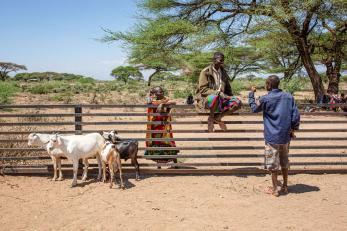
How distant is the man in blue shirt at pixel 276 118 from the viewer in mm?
5508

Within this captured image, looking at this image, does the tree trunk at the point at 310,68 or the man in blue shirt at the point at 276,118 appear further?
the tree trunk at the point at 310,68

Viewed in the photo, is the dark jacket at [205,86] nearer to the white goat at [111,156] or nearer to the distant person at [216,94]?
the distant person at [216,94]

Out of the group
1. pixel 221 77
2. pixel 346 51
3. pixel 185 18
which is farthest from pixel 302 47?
pixel 221 77

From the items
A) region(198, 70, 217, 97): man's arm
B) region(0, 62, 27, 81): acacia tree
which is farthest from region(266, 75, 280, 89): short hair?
region(0, 62, 27, 81): acacia tree

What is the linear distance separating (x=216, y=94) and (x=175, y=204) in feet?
6.29

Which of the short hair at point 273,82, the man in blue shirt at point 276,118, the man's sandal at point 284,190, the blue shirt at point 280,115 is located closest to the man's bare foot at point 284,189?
the man's sandal at point 284,190

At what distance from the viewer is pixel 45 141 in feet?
20.9

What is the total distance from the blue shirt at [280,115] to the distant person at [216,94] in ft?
2.69

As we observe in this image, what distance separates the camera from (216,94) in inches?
249

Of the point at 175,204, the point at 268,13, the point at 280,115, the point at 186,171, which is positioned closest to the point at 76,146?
the point at 175,204

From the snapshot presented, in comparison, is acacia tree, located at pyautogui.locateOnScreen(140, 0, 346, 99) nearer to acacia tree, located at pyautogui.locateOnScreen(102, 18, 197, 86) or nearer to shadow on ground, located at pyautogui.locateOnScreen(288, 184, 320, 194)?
acacia tree, located at pyautogui.locateOnScreen(102, 18, 197, 86)

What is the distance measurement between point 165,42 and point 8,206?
55.9 feet

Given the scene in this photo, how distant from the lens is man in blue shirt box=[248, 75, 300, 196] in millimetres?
5508

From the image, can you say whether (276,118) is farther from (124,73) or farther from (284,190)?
(124,73)
